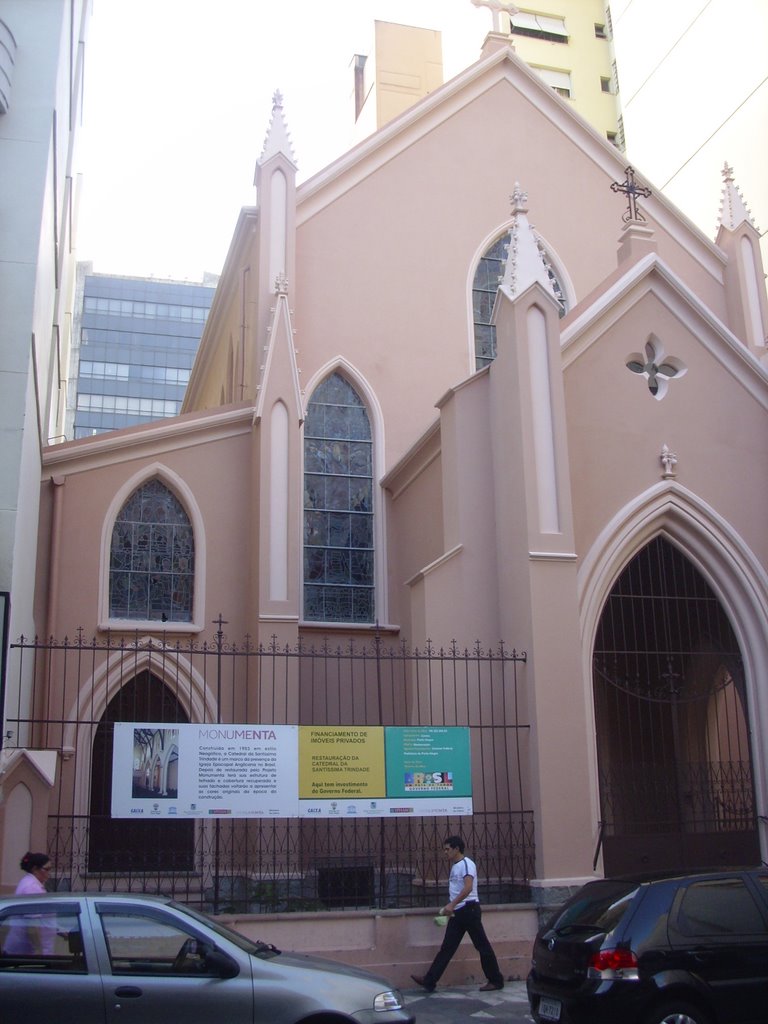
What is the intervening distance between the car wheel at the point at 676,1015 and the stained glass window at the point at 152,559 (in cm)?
1034

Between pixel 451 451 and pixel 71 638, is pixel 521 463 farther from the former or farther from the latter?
pixel 71 638

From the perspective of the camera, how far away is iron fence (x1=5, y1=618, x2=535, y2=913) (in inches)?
480

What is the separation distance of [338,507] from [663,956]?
37.2ft

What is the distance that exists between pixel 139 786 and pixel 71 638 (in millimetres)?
5526

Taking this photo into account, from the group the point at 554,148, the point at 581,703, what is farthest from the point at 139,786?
the point at 554,148

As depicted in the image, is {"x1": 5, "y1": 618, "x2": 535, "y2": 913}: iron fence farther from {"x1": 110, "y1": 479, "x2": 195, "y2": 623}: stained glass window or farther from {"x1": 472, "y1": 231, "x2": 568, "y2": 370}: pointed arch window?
{"x1": 472, "y1": 231, "x2": 568, "y2": 370}: pointed arch window

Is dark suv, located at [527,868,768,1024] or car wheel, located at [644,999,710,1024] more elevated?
dark suv, located at [527,868,768,1024]

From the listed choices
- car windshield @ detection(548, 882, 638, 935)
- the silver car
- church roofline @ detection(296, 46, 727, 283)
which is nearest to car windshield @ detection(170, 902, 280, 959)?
the silver car

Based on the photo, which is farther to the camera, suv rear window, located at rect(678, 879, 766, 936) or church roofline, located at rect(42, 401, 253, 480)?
church roofline, located at rect(42, 401, 253, 480)

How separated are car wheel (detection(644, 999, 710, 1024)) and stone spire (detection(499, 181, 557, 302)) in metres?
8.73

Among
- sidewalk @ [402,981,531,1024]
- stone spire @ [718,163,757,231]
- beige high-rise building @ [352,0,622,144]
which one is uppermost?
beige high-rise building @ [352,0,622,144]

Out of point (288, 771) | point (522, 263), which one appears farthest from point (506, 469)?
point (288, 771)

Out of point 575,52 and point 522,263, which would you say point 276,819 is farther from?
point 575,52

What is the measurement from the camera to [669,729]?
1819cm
